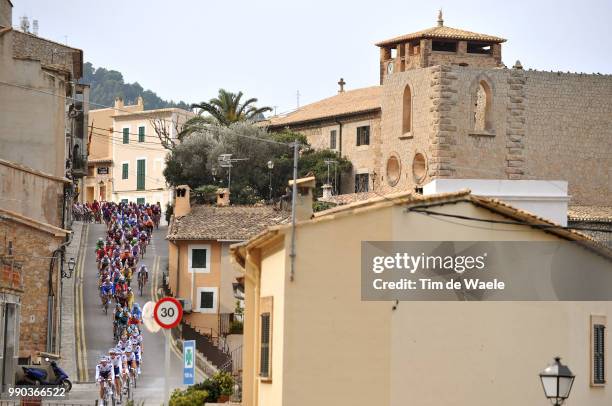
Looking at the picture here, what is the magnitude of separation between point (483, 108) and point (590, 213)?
1253 cm

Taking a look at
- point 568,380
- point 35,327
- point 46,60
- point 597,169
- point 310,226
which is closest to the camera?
point 568,380

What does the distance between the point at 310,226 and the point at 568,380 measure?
6.55 meters

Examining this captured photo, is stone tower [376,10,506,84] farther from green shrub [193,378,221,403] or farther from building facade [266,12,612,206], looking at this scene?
green shrub [193,378,221,403]

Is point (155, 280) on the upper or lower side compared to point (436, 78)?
lower

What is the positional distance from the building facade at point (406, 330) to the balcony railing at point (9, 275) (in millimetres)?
10283

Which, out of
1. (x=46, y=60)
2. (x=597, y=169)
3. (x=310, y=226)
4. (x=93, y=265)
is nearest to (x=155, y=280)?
(x=93, y=265)

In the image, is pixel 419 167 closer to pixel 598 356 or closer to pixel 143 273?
pixel 143 273

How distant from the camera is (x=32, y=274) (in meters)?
46.9

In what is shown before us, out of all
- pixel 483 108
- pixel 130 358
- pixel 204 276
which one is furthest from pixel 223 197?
pixel 130 358

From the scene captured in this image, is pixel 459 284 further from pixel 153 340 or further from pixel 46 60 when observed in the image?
pixel 46 60

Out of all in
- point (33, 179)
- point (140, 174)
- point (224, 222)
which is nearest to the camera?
point (33, 179)

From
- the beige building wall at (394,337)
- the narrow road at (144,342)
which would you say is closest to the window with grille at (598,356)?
the beige building wall at (394,337)

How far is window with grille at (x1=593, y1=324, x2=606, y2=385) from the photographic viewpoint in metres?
26.7

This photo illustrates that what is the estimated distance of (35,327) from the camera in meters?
46.7
